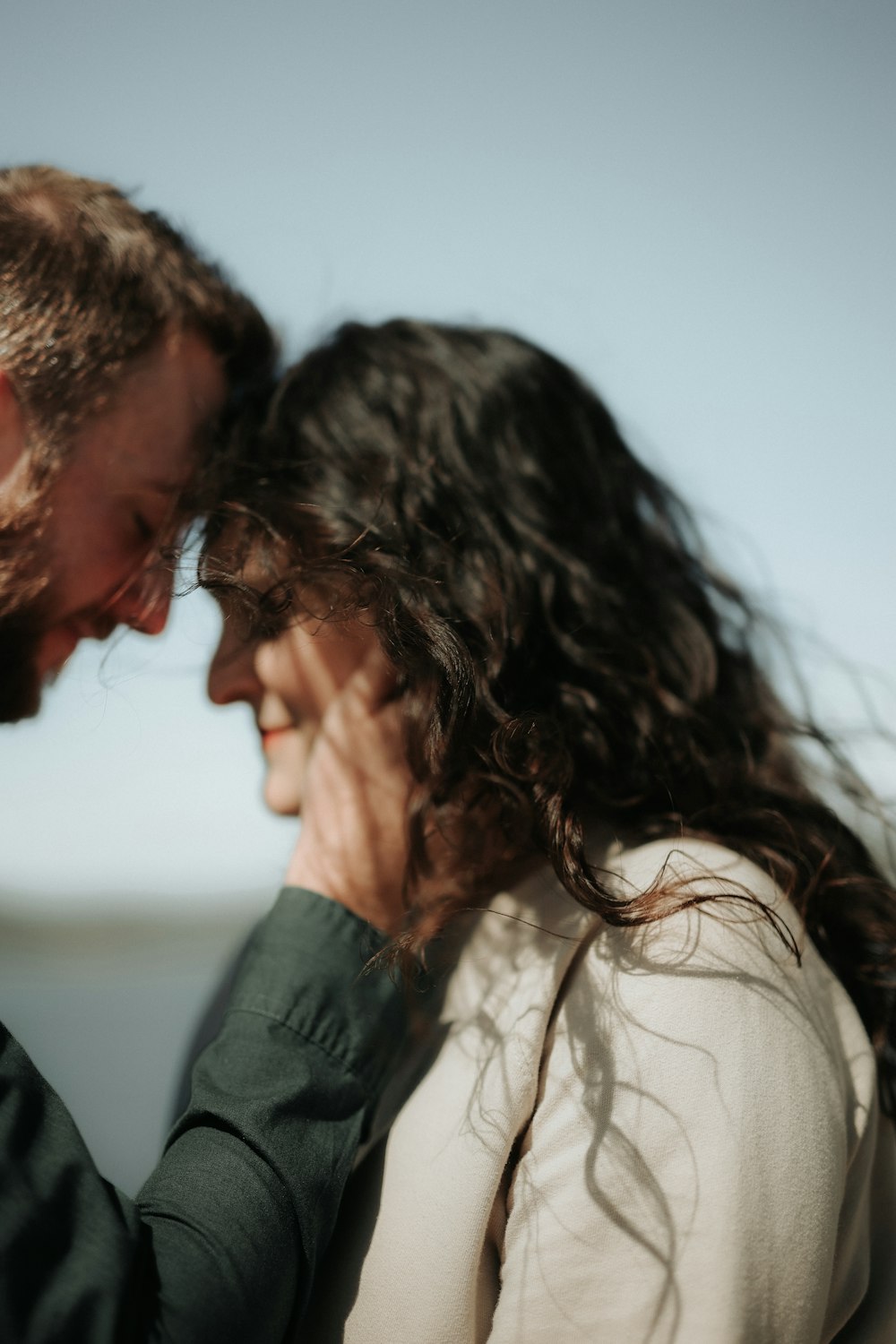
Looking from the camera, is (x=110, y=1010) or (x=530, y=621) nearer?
(x=530, y=621)

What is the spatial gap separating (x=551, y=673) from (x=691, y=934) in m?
Answer: 0.39

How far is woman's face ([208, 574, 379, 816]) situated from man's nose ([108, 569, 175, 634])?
0.31 ft

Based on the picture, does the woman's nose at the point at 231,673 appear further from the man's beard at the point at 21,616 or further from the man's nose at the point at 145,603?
the man's beard at the point at 21,616

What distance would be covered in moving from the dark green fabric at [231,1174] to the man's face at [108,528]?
0.44m

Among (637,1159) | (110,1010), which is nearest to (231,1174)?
(637,1159)

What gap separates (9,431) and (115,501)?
0.14m

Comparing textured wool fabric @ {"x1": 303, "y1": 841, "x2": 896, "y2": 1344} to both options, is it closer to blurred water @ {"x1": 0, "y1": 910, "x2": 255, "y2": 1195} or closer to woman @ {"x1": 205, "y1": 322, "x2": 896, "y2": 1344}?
woman @ {"x1": 205, "y1": 322, "x2": 896, "y2": 1344}

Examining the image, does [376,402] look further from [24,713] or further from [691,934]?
[691,934]

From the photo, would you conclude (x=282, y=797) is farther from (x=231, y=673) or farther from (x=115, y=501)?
(x=115, y=501)

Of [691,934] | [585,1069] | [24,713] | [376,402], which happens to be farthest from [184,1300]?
[376,402]

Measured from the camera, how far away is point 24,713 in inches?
46.9

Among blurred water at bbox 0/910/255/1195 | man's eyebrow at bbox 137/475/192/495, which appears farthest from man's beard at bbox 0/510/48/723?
blurred water at bbox 0/910/255/1195

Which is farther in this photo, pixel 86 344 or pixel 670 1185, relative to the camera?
pixel 86 344

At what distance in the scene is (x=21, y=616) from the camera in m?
1.12
